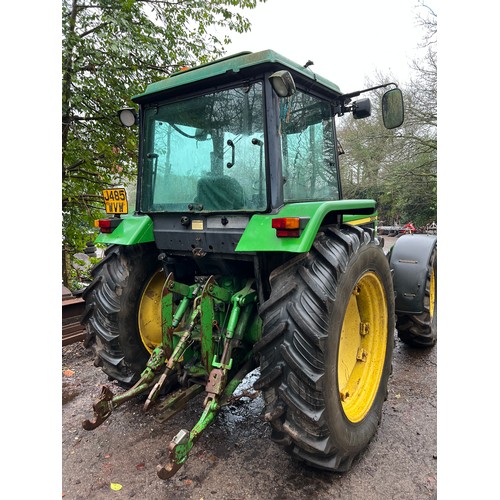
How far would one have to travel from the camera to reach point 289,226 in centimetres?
185

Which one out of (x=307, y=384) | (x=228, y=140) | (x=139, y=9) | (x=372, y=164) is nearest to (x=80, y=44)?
(x=139, y=9)

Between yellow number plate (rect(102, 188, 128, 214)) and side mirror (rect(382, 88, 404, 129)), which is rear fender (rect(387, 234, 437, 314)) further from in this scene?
yellow number plate (rect(102, 188, 128, 214))

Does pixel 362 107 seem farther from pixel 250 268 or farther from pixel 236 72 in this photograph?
pixel 250 268

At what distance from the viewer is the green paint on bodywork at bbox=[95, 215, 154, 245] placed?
248 centimetres

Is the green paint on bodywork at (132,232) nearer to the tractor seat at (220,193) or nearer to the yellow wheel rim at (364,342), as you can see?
the tractor seat at (220,193)

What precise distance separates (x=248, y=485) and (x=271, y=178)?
1.68 meters

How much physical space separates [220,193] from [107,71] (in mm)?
3170

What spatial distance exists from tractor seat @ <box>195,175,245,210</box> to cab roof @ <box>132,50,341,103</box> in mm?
592

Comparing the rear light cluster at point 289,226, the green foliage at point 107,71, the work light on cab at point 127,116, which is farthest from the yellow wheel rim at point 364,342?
the green foliage at point 107,71

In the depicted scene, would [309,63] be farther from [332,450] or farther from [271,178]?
[332,450]

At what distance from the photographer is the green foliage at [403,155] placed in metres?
11.6

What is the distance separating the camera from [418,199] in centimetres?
1393

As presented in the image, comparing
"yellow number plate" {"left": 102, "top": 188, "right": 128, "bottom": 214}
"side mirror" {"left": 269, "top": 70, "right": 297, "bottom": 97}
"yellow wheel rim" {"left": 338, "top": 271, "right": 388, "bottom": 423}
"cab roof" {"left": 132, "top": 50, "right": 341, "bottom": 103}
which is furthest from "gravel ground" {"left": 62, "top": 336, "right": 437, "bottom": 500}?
"cab roof" {"left": 132, "top": 50, "right": 341, "bottom": 103}

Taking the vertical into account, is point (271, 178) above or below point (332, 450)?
above
